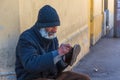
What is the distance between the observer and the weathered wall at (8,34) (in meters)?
5.27

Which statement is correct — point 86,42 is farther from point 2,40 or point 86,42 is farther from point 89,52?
point 2,40

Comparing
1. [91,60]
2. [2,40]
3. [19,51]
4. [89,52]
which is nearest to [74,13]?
[91,60]

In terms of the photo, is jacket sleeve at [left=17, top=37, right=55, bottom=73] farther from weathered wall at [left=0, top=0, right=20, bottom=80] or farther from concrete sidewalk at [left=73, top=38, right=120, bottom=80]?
concrete sidewalk at [left=73, top=38, right=120, bottom=80]

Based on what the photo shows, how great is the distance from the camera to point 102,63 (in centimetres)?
974

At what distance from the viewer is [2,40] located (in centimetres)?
538

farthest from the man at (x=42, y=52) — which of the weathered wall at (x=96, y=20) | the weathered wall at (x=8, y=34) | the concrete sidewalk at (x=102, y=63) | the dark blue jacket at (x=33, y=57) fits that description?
the weathered wall at (x=96, y=20)

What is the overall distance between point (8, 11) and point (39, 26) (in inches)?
29.3

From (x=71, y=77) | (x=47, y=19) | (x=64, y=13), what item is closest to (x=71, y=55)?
(x=71, y=77)

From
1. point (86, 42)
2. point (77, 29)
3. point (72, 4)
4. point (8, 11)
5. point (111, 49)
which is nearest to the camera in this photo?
point (8, 11)

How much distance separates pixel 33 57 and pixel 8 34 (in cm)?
98

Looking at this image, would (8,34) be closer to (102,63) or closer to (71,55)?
(71,55)

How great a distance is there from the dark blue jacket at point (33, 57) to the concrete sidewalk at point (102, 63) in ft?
11.8

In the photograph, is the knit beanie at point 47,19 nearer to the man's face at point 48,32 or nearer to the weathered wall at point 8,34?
the man's face at point 48,32

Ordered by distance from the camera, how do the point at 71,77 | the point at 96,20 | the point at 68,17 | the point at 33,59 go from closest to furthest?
the point at 33,59, the point at 71,77, the point at 68,17, the point at 96,20
